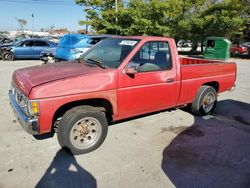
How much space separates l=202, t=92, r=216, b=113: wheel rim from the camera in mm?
5544

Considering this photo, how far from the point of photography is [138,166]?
3.50m

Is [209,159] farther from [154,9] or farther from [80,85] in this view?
[154,9]

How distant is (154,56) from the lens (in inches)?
182

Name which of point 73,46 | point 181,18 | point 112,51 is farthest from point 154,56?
point 181,18

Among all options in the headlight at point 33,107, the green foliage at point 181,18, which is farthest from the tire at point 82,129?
the green foliage at point 181,18

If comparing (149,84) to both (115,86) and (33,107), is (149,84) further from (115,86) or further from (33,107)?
(33,107)

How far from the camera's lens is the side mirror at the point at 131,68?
3822 millimetres

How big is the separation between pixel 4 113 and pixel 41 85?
2.70 meters

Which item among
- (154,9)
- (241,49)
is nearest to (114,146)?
(154,9)

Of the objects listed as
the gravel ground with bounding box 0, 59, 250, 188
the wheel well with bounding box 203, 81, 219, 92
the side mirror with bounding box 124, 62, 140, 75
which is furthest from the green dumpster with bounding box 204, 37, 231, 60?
the side mirror with bounding box 124, 62, 140, 75

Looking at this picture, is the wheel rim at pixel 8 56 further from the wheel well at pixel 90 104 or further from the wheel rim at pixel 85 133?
the wheel rim at pixel 85 133

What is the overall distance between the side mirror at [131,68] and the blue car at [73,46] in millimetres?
6434

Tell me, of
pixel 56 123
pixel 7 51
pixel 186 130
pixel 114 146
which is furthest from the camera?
pixel 7 51

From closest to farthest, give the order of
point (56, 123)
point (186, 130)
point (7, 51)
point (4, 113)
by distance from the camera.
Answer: point (56, 123) → point (186, 130) → point (4, 113) → point (7, 51)
